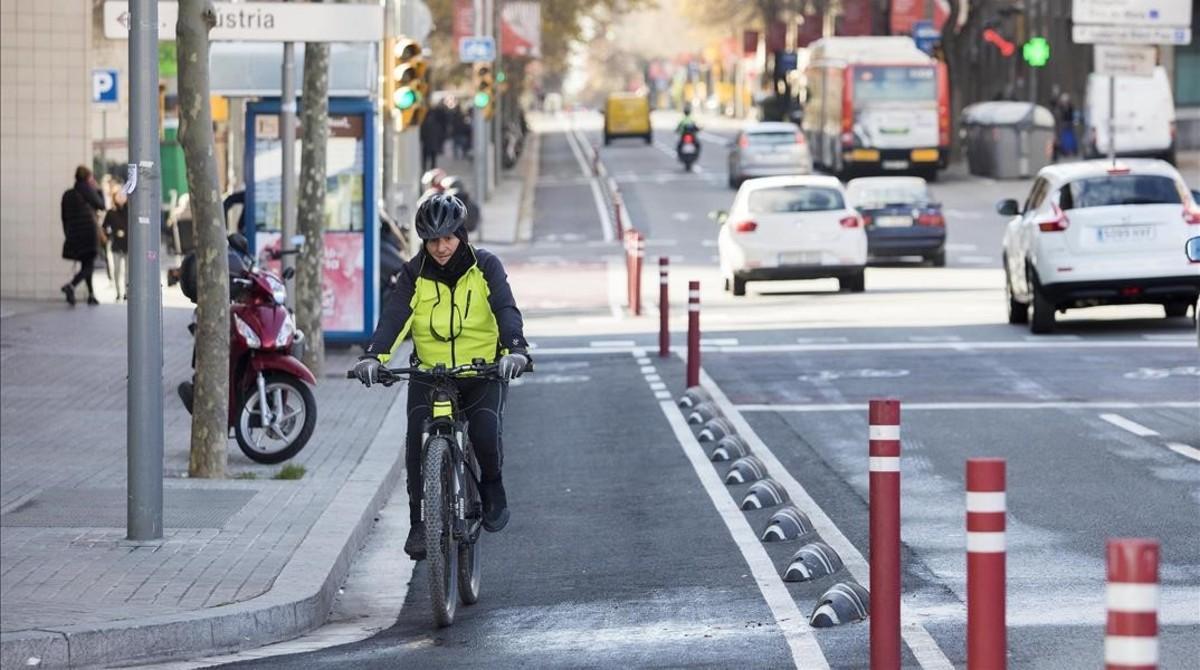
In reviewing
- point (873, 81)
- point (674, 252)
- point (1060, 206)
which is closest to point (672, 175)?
point (873, 81)

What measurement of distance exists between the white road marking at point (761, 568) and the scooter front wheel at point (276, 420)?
2.36 metres

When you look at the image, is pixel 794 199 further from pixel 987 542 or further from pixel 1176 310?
pixel 987 542

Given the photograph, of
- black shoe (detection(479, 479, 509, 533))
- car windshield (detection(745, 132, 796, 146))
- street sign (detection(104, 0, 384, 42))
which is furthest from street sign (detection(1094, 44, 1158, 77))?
black shoe (detection(479, 479, 509, 533))

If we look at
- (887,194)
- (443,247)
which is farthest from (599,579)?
(887,194)

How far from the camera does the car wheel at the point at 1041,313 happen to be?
24.7 m

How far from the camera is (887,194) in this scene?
39719 mm

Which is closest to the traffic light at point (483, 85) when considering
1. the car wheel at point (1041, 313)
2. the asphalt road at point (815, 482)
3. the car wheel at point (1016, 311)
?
the asphalt road at point (815, 482)

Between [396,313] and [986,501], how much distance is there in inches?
171

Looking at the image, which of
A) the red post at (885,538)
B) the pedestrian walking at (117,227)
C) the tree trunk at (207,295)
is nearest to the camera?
the red post at (885,538)

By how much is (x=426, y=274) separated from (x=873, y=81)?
52.6 metres

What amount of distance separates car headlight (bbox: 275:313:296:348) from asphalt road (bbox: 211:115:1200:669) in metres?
1.62

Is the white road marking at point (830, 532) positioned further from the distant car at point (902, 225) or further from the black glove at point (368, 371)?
the distant car at point (902, 225)

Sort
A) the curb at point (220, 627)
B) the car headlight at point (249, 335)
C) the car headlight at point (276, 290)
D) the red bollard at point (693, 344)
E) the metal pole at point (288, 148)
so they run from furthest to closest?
the metal pole at point (288, 148), the red bollard at point (693, 344), the car headlight at point (276, 290), the car headlight at point (249, 335), the curb at point (220, 627)

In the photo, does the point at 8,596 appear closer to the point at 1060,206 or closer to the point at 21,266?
the point at 1060,206
